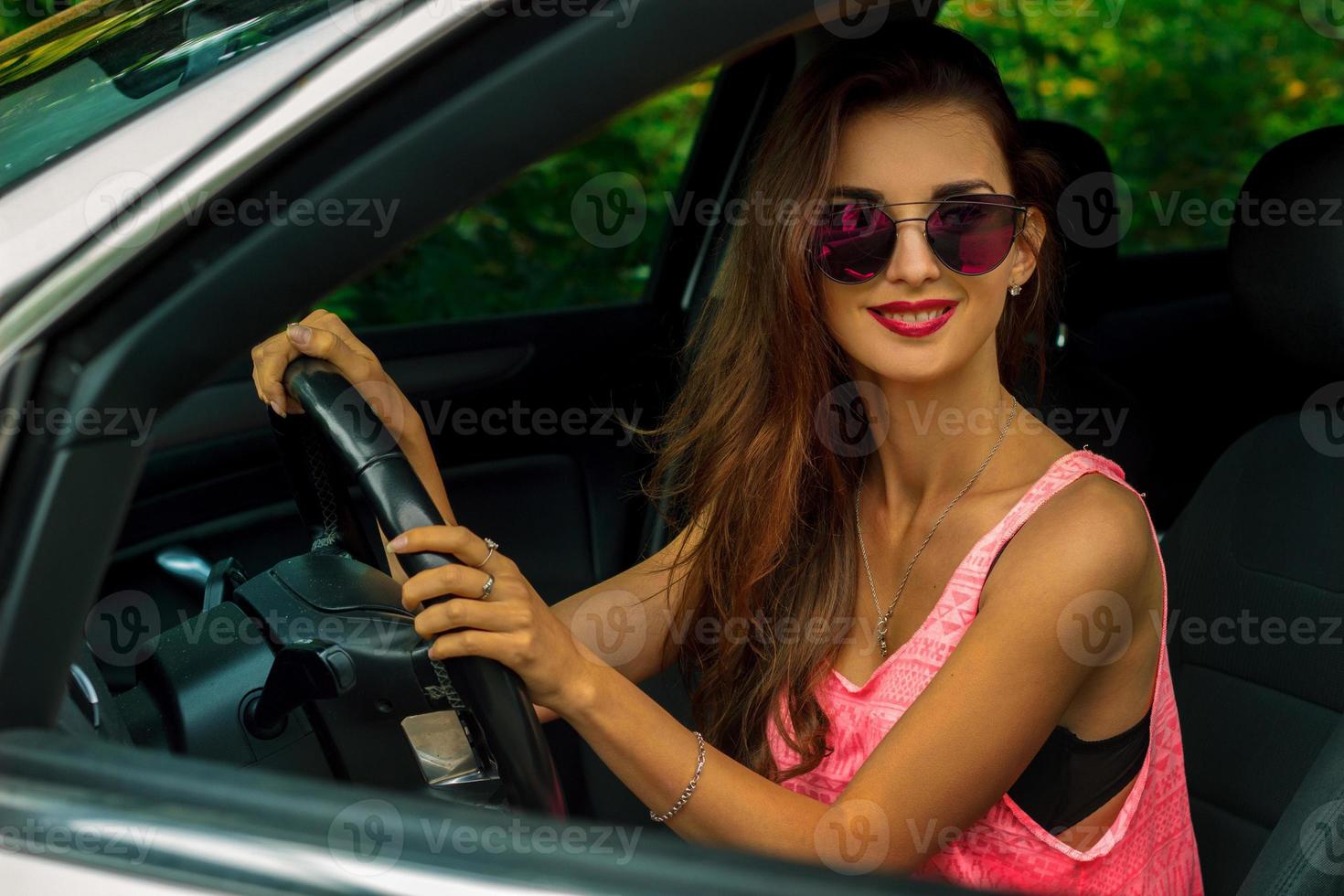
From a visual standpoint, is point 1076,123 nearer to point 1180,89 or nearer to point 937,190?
point 1180,89

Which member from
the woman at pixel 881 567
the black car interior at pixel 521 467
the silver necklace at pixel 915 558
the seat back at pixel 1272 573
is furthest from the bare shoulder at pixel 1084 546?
the seat back at pixel 1272 573

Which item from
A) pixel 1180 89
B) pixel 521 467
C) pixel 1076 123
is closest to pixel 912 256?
pixel 521 467

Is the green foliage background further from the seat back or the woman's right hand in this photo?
the woman's right hand

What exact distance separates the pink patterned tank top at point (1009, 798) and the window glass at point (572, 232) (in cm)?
155

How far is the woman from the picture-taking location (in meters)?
1.36

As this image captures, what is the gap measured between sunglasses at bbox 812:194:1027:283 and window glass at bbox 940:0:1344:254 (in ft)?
8.23

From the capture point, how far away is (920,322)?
1.55 metres

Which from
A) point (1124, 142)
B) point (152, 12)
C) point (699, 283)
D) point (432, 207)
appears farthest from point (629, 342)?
point (1124, 142)

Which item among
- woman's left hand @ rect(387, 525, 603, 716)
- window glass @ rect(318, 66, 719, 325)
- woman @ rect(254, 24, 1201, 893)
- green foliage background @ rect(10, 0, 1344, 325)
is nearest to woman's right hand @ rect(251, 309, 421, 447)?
woman @ rect(254, 24, 1201, 893)

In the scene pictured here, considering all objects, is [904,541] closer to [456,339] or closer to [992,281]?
[992,281]

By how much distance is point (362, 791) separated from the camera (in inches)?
34.1

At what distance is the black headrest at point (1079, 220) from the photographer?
2.54 meters

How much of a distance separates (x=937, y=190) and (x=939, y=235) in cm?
9

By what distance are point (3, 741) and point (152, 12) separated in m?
0.74
